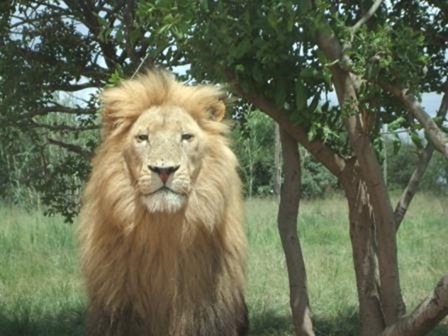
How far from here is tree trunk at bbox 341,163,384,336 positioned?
439cm

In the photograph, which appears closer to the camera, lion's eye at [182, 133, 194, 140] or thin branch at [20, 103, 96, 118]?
lion's eye at [182, 133, 194, 140]

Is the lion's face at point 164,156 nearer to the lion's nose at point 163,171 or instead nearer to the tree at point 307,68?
the lion's nose at point 163,171

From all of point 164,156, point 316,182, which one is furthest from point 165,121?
point 316,182

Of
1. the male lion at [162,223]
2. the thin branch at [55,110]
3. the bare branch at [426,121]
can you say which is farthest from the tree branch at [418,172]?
the thin branch at [55,110]

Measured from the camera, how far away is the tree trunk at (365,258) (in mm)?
4395

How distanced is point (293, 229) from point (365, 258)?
1.26ft

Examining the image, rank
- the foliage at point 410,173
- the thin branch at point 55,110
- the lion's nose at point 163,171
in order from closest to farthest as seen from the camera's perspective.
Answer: the lion's nose at point 163,171 < the thin branch at point 55,110 < the foliage at point 410,173

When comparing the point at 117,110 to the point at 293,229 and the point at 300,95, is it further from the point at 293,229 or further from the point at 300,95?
the point at 293,229

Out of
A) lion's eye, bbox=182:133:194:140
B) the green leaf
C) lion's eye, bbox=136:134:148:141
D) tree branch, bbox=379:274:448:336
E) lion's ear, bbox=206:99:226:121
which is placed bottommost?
tree branch, bbox=379:274:448:336

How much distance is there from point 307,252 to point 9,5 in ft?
18.7

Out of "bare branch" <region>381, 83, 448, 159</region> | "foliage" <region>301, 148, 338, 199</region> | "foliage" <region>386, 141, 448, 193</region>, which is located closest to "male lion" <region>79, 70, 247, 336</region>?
"bare branch" <region>381, 83, 448, 159</region>

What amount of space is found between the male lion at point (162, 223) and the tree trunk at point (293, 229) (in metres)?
0.97

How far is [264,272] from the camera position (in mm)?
8258

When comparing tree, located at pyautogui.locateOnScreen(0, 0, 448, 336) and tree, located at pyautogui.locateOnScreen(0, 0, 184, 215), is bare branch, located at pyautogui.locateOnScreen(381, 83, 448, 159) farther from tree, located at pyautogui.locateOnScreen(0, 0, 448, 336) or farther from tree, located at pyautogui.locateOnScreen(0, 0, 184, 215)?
tree, located at pyautogui.locateOnScreen(0, 0, 184, 215)
